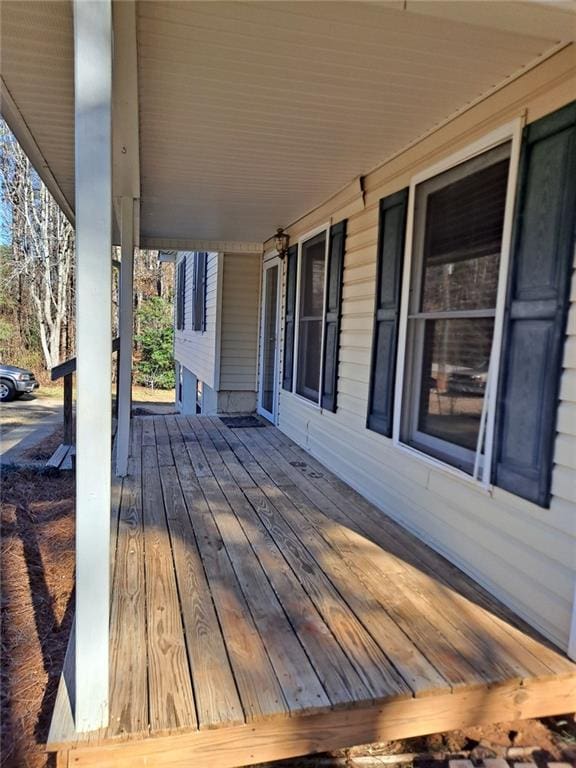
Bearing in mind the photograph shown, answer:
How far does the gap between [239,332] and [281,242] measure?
1.65m

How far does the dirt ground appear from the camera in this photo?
1.70 m

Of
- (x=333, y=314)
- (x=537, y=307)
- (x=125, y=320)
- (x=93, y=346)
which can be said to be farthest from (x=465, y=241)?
(x=125, y=320)

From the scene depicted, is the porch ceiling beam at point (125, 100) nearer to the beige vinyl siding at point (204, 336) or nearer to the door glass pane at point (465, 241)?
the door glass pane at point (465, 241)

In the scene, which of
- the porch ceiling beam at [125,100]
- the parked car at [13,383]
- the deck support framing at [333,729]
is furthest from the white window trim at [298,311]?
the parked car at [13,383]

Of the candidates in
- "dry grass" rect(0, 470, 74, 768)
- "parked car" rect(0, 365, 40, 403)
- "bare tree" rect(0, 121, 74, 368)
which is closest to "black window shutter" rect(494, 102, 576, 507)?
"dry grass" rect(0, 470, 74, 768)

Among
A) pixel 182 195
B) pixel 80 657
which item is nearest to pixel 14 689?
pixel 80 657

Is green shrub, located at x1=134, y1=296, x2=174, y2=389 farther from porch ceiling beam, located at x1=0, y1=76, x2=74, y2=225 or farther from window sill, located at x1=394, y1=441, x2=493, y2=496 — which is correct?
window sill, located at x1=394, y1=441, x2=493, y2=496

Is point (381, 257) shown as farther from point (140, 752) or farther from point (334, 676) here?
point (140, 752)

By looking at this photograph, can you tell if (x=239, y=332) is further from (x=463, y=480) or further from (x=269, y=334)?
(x=463, y=480)

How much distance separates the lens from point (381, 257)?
133 inches

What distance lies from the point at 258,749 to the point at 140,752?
13.8 inches

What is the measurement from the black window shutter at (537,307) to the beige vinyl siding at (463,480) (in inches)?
2.3

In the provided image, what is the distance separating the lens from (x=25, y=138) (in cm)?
301

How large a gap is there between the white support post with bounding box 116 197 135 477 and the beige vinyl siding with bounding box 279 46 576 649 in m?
1.67
